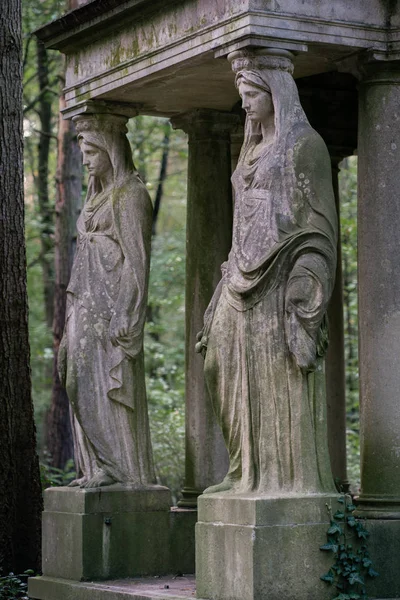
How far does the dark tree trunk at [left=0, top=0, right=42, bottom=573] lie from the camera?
42.2 feet

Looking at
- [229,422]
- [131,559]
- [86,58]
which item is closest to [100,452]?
[131,559]

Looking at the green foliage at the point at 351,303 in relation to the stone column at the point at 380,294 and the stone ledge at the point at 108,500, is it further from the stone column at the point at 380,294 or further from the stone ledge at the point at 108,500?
the stone column at the point at 380,294

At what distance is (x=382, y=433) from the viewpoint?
384 inches

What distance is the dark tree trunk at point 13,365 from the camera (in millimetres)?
12852

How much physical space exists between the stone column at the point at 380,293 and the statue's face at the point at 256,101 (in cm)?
90

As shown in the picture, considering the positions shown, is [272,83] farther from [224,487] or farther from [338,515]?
[338,515]

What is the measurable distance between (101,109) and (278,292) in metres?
3.06

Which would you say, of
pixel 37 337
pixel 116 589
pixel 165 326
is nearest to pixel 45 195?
pixel 37 337

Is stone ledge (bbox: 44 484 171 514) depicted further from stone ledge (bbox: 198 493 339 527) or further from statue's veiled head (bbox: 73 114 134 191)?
statue's veiled head (bbox: 73 114 134 191)

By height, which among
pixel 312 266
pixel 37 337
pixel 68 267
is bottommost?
pixel 312 266

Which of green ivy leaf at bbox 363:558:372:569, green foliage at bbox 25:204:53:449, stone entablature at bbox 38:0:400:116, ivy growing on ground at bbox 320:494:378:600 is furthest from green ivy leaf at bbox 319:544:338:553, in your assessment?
green foliage at bbox 25:204:53:449

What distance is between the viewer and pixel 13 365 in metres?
13.0

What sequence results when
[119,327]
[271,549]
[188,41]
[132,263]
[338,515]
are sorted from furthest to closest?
1. [132,263]
2. [119,327]
3. [188,41]
4. [338,515]
5. [271,549]

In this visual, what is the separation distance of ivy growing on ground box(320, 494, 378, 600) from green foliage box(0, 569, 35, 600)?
3.69 meters
